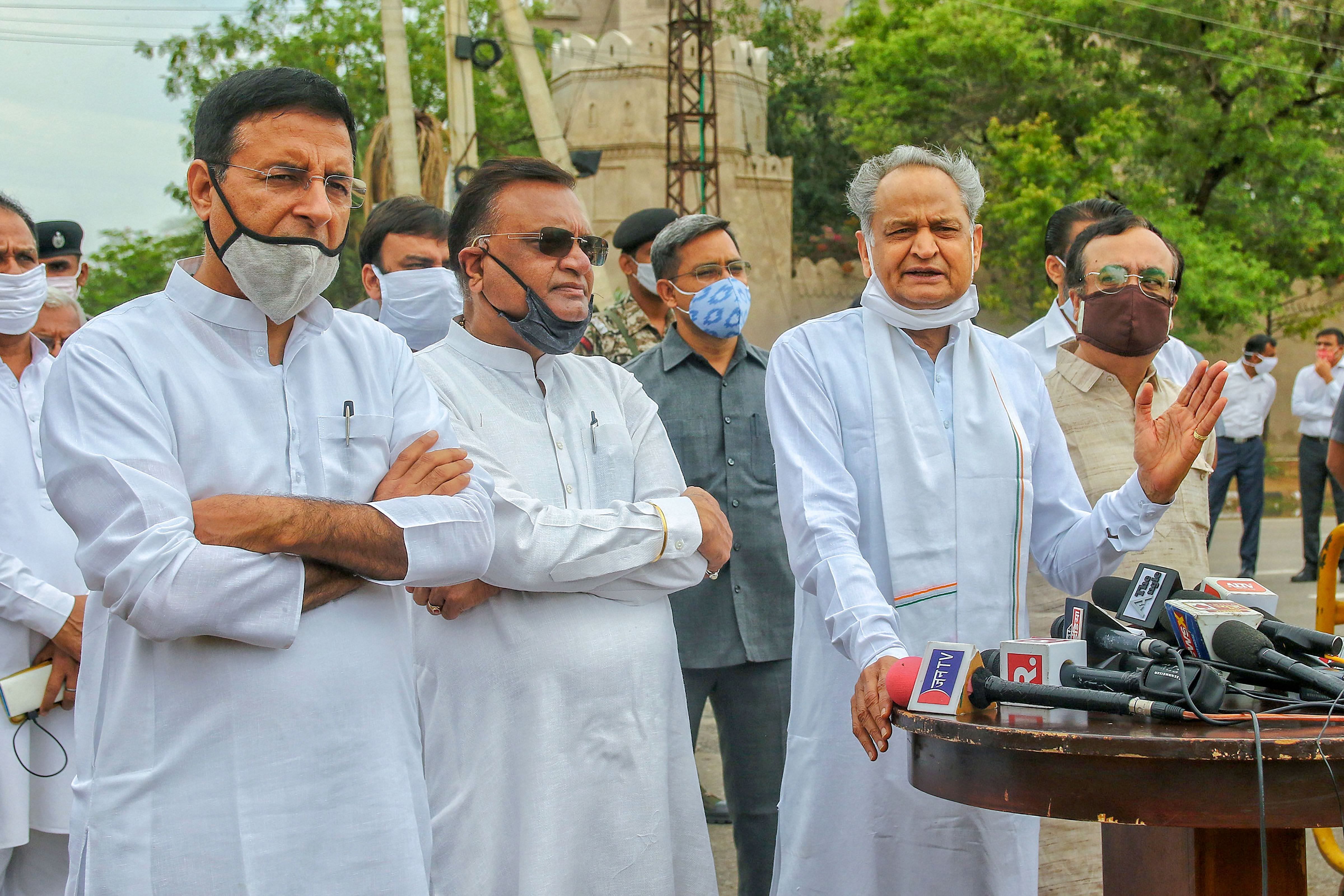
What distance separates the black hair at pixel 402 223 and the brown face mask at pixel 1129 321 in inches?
108

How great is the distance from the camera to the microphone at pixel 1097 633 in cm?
255

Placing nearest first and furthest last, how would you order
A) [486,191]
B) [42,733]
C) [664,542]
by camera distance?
[664,542] → [486,191] → [42,733]

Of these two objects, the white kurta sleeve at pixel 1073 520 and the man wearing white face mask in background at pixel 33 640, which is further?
the man wearing white face mask in background at pixel 33 640

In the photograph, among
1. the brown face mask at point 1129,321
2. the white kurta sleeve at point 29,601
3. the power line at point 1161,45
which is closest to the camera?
the white kurta sleeve at point 29,601

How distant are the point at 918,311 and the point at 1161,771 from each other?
5.14 ft

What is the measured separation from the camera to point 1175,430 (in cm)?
310

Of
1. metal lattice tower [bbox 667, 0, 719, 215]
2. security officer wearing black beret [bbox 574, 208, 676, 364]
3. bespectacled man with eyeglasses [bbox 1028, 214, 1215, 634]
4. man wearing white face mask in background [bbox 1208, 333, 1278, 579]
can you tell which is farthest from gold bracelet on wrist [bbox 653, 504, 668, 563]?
metal lattice tower [bbox 667, 0, 719, 215]

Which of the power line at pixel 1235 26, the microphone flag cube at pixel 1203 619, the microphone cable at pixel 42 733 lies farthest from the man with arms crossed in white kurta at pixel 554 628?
the power line at pixel 1235 26

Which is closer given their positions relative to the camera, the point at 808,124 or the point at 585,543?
the point at 585,543

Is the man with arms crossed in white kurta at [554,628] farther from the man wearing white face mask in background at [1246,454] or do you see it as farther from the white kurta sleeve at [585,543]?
the man wearing white face mask in background at [1246,454]

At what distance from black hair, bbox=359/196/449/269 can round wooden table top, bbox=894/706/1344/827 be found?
381 cm

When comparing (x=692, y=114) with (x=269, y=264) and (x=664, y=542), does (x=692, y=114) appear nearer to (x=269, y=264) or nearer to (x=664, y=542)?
(x=664, y=542)

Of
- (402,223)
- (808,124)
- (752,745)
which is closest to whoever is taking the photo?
(752,745)

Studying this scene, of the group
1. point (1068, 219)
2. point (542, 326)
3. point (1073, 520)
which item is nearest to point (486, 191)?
point (542, 326)
